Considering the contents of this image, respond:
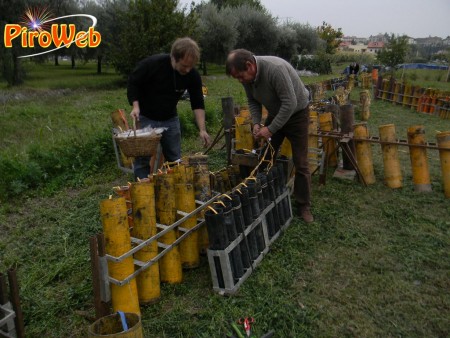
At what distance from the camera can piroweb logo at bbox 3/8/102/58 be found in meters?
19.2

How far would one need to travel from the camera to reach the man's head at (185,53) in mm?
4230

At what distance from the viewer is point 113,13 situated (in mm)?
26828

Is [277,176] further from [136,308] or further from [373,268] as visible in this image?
[136,308]

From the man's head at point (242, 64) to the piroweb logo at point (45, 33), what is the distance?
1700 centimetres

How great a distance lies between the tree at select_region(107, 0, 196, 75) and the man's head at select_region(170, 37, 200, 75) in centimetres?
1828

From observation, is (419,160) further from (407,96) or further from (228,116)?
(407,96)

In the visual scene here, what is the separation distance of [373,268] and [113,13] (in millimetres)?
26988

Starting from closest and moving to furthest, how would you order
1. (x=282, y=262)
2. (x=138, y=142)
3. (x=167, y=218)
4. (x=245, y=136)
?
1. (x=167, y=218)
2. (x=282, y=262)
3. (x=138, y=142)
4. (x=245, y=136)

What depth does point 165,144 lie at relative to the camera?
16.7 ft

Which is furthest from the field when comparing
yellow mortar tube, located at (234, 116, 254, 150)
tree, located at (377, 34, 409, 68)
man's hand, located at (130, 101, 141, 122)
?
tree, located at (377, 34, 409, 68)

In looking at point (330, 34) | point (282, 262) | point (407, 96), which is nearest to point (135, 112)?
point (282, 262)

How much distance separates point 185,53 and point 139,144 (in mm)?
1074

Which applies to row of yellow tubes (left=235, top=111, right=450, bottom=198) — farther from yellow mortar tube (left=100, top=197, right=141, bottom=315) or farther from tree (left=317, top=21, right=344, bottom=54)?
tree (left=317, top=21, right=344, bottom=54)

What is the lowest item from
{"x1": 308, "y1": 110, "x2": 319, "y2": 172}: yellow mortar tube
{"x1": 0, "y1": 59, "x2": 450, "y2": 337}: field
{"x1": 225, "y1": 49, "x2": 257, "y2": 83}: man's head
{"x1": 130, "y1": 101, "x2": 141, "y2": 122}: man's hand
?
{"x1": 0, "y1": 59, "x2": 450, "y2": 337}: field
